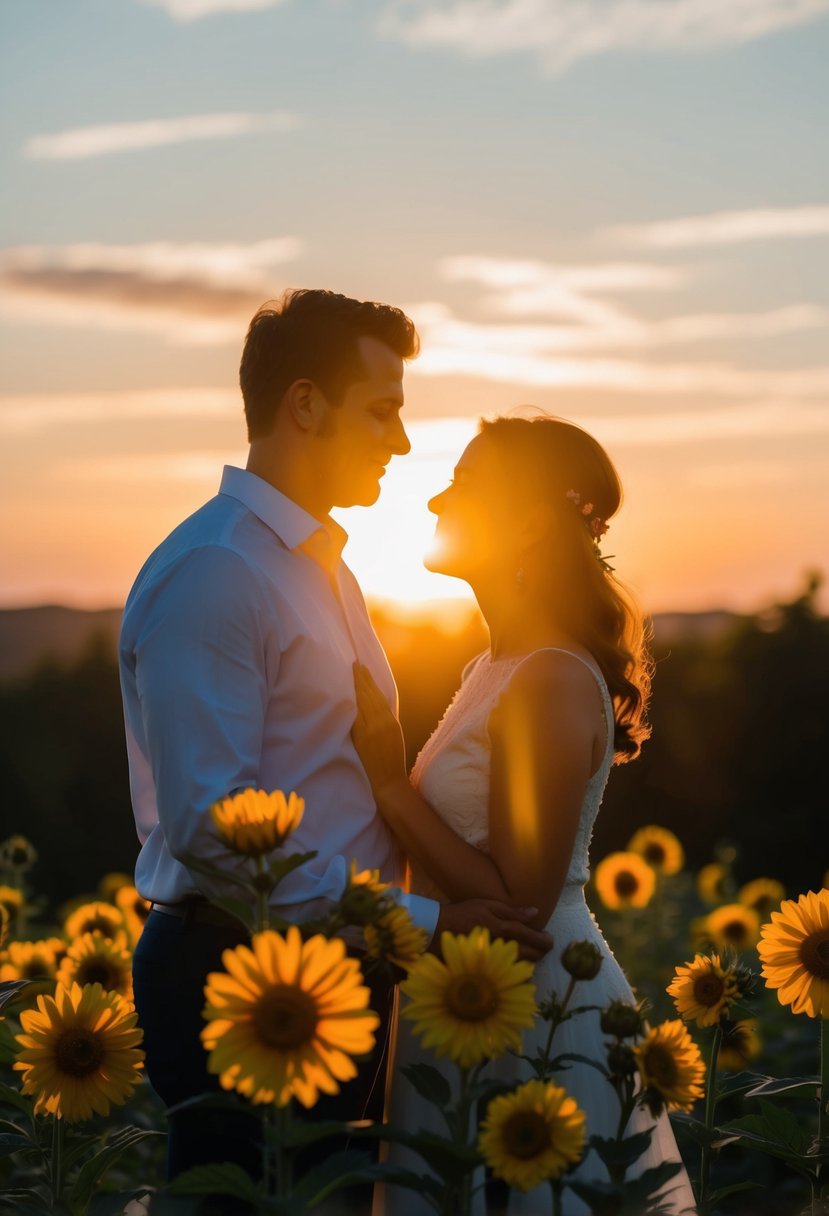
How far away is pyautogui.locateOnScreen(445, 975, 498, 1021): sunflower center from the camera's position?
83.4 inches

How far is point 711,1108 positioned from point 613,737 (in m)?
1.00

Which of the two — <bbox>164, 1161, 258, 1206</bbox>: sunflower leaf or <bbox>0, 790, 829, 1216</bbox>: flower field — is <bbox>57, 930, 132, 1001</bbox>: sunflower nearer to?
<bbox>0, 790, 829, 1216</bbox>: flower field

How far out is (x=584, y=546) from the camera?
12.8ft

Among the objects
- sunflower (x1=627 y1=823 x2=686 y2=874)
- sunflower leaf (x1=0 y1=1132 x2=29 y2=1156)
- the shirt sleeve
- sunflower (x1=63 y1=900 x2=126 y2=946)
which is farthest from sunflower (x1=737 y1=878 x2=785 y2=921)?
sunflower leaf (x1=0 y1=1132 x2=29 y2=1156)

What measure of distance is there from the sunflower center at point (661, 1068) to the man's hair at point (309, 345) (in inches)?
76.5

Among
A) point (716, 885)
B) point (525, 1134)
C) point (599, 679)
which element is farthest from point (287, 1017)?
point (716, 885)

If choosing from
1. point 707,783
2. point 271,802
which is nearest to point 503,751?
point 271,802

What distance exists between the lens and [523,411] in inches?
160

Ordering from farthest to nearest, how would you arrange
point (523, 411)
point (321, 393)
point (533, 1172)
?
point (523, 411), point (321, 393), point (533, 1172)

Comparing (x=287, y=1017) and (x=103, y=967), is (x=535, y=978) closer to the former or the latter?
(x=103, y=967)

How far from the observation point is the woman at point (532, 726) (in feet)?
11.0

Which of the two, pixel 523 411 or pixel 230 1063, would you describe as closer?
pixel 230 1063

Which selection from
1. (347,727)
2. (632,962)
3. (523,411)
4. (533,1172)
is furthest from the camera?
(632,962)

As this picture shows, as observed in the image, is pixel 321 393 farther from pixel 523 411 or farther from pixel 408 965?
pixel 408 965
